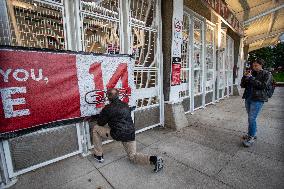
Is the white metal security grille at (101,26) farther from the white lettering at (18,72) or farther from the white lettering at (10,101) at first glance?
the white lettering at (10,101)

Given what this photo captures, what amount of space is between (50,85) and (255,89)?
13.9 ft

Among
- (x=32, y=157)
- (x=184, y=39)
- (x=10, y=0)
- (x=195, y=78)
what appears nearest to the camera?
(x=10, y=0)

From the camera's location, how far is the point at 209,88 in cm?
942

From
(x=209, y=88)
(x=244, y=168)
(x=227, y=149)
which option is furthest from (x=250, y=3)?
(x=244, y=168)

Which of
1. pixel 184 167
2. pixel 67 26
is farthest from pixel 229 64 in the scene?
pixel 67 26

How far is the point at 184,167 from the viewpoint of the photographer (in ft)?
11.5

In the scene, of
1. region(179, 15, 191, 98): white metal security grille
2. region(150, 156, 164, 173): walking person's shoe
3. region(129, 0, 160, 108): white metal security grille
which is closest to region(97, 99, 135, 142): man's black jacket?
region(150, 156, 164, 173): walking person's shoe

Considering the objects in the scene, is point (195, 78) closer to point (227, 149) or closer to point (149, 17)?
point (149, 17)

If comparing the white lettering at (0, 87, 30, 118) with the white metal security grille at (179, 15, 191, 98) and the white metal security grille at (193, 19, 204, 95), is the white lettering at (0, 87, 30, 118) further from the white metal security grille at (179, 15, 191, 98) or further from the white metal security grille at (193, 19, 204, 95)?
the white metal security grille at (193, 19, 204, 95)

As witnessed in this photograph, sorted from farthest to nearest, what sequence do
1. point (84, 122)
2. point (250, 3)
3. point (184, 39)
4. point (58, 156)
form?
point (250, 3)
point (184, 39)
point (84, 122)
point (58, 156)

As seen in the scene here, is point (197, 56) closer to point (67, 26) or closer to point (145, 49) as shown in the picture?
point (145, 49)

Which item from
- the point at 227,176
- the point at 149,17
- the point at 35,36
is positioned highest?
the point at 149,17

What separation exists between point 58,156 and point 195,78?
20.8 feet

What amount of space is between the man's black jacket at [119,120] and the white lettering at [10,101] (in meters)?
1.33
